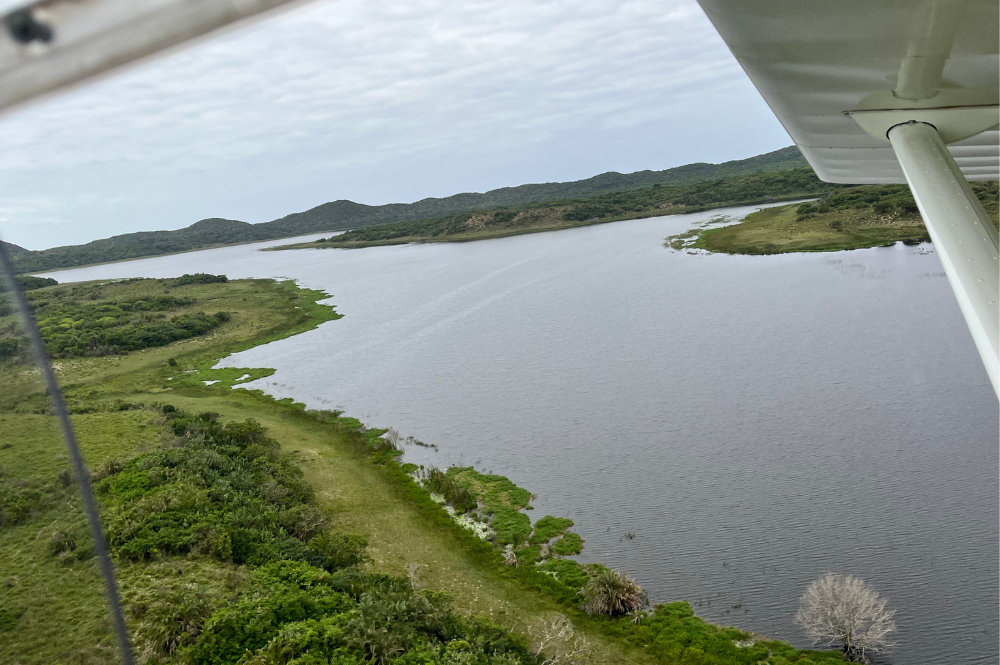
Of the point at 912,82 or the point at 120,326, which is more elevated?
the point at 912,82

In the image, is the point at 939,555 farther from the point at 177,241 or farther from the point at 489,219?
the point at 177,241

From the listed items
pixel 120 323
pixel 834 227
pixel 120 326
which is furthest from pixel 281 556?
pixel 834 227

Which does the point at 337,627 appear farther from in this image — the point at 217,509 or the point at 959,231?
the point at 959,231

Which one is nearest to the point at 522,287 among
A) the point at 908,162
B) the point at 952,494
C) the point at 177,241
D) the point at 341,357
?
the point at 341,357

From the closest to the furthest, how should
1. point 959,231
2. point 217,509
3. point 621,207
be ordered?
1. point 959,231
2. point 217,509
3. point 621,207

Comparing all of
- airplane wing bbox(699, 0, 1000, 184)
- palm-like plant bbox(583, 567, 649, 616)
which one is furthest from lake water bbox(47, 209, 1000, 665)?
airplane wing bbox(699, 0, 1000, 184)

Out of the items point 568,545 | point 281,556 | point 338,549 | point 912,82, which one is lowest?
point 568,545

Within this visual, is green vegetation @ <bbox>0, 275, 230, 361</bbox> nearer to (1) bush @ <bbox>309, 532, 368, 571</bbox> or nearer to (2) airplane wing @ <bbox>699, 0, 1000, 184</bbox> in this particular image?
(1) bush @ <bbox>309, 532, 368, 571</bbox>

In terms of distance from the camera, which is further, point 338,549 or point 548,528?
point 548,528
